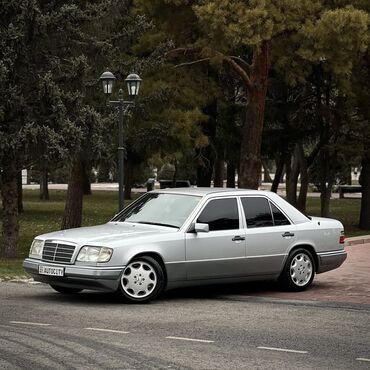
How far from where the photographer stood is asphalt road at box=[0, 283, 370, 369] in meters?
7.20

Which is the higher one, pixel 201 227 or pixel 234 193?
pixel 234 193

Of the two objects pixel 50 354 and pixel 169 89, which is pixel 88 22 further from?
pixel 50 354

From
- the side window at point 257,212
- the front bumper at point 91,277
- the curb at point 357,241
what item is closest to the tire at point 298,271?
the side window at point 257,212

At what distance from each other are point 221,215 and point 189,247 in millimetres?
863

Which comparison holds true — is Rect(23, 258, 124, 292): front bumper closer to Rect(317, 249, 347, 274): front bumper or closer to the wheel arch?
the wheel arch

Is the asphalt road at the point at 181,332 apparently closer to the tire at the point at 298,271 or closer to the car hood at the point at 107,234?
the tire at the point at 298,271

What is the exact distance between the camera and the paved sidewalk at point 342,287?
459 inches

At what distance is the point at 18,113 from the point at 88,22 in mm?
2468

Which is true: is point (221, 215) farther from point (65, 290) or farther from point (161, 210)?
point (65, 290)

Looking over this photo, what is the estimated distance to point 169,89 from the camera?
22.8m

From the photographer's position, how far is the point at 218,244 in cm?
1125

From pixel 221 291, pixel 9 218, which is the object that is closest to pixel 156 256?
pixel 221 291

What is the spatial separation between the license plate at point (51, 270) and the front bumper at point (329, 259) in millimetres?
3999

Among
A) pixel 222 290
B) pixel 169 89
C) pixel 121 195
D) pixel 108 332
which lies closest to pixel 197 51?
pixel 169 89
